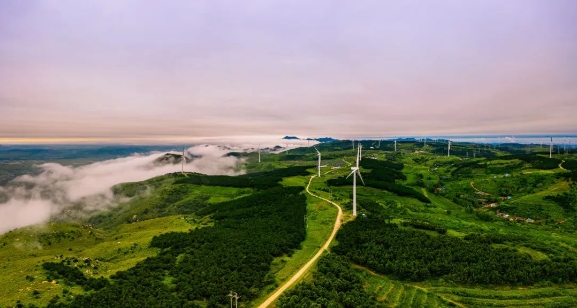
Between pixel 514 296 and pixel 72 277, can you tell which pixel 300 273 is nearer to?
pixel 514 296

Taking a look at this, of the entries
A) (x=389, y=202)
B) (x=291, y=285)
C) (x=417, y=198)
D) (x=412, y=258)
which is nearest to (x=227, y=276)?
(x=291, y=285)

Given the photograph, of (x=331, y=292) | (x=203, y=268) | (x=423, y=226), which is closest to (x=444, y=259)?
(x=423, y=226)

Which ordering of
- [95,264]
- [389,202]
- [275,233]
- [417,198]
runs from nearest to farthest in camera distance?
[95,264]
[275,233]
[389,202]
[417,198]

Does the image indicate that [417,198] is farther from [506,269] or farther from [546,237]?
[506,269]

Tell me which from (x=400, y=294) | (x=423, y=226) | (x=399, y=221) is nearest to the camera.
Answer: (x=400, y=294)

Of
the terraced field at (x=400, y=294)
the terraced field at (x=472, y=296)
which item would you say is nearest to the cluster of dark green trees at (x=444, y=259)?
the terraced field at (x=472, y=296)

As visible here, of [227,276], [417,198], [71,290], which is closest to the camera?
[71,290]
